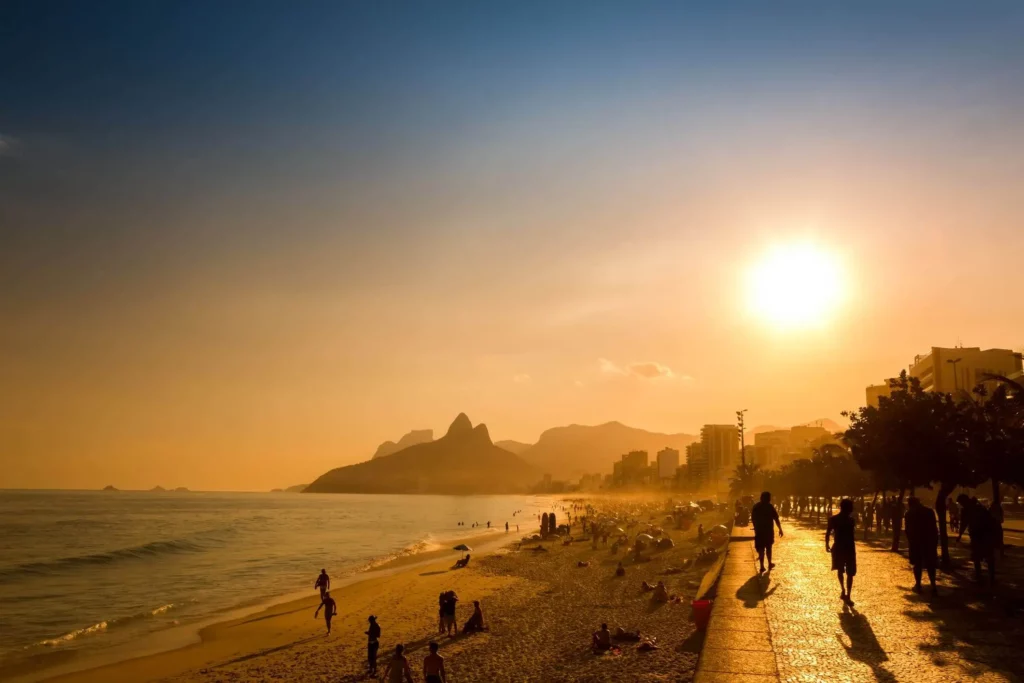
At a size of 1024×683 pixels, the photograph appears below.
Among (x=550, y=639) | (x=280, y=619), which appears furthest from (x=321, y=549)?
(x=550, y=639)

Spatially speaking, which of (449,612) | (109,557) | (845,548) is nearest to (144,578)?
(109,557)

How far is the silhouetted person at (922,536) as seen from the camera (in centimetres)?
1095

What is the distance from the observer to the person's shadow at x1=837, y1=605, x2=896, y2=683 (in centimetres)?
668

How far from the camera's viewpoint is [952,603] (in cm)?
1045

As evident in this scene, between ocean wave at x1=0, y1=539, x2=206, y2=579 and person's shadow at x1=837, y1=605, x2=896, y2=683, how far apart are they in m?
50.7

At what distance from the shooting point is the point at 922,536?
11.2 metres

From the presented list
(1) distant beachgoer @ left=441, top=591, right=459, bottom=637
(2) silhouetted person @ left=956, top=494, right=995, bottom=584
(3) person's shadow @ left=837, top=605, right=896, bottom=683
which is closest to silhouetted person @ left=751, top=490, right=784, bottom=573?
(3) person's shadow @ left=837, top=605, right=896, bottom=683

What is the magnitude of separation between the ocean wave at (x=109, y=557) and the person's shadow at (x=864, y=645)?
5067 centimetres

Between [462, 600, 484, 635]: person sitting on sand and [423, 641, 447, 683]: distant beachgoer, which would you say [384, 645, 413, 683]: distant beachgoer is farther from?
[462, 600, 484, 635]: person sitting on sand

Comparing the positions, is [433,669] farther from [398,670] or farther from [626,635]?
[626,635]

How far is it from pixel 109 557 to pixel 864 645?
2282 inches

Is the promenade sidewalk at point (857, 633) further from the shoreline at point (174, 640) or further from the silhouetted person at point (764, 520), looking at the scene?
the shoreline at point (174, 640)

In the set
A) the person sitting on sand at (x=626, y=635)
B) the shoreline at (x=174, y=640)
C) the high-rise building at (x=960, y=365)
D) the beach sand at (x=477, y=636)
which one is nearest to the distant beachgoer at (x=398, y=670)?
the beach sand at (x=477, y=636)

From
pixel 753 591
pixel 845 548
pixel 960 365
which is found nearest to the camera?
pixel 845 548
